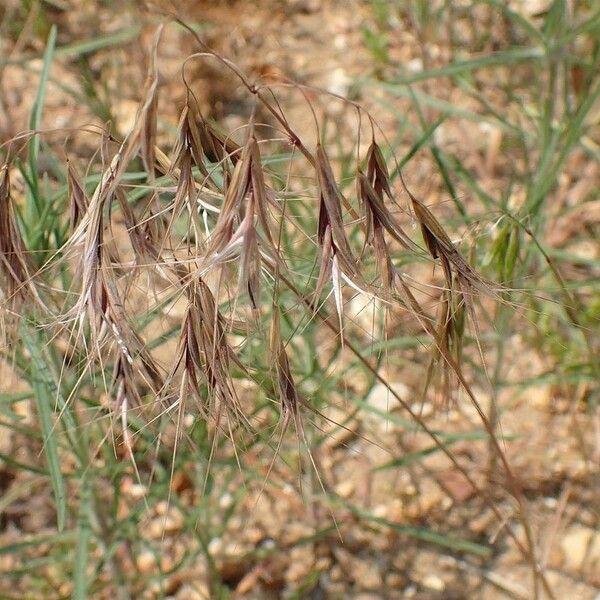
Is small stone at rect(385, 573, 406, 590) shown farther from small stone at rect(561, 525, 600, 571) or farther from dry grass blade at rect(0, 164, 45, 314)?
dry grass blade at rect(0, 164, 45, 314)

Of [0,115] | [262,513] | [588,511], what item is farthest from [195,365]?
[0,115]

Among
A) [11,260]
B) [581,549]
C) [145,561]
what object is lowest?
[145,561]

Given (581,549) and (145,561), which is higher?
(581,549)

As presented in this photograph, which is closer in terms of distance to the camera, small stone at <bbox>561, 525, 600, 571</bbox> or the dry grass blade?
the dry grass blade

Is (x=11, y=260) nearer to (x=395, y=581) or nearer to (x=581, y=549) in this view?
(x=395, y=581)

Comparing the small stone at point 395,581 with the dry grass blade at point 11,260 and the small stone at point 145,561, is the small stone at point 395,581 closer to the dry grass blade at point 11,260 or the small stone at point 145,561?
the small stone at point 145,561

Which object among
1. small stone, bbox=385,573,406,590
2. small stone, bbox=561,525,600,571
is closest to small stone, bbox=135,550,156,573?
small stone, bbox=385,573,406,590

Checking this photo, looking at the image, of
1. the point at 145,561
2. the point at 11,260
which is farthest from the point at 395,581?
the point at 11,260

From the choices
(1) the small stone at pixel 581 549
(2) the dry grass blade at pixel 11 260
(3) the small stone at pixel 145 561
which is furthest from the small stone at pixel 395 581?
(2) the dry grass blade at pixel 11 260

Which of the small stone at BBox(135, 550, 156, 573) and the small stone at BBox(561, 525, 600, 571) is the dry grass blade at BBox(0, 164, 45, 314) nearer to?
the small stone at BBox(135, 550, 156, 573)

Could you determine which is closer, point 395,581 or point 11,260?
point 11,260

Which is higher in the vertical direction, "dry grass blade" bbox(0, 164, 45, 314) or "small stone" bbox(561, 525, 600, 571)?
"dry grass blade" bbox(0, 164, 45, 314)

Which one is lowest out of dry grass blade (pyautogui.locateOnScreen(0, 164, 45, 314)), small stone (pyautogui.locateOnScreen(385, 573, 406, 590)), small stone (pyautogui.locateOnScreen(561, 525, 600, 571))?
small stone (pyautogui.locateOnScreen(385, 573, 406, 590))
